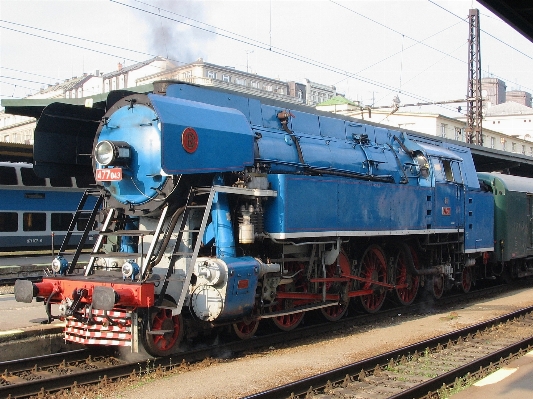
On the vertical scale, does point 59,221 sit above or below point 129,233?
above

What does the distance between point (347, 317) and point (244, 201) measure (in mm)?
4174

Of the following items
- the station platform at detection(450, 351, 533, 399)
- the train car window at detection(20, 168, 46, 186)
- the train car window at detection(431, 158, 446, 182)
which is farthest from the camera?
the train car window at detection(20, 168, 46, 186)

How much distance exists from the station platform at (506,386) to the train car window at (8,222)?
16.2 meters

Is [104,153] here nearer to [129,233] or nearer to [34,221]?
[129,233]

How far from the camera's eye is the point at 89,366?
8211 millimetres

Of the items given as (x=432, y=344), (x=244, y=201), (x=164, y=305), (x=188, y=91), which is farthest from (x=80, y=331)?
(x=432, y=344)

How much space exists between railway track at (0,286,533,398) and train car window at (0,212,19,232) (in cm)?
1179

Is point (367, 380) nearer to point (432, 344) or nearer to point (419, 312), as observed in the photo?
point (432, 344)

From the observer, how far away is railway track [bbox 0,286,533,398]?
23.1 feet

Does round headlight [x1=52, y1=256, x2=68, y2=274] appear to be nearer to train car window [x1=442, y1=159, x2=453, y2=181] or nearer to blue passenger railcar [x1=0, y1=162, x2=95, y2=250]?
train car window [x1=442, y1=159, x2=453, y2=181]

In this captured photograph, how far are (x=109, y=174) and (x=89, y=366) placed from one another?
2.68m

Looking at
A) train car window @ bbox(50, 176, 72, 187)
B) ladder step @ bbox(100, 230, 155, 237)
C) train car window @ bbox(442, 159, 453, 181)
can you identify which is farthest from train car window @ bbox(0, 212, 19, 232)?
train car window @ bbox(442, 159, 453, 181)

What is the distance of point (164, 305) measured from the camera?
7.61 metres

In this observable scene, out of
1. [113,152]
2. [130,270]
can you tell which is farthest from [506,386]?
[113,152]
